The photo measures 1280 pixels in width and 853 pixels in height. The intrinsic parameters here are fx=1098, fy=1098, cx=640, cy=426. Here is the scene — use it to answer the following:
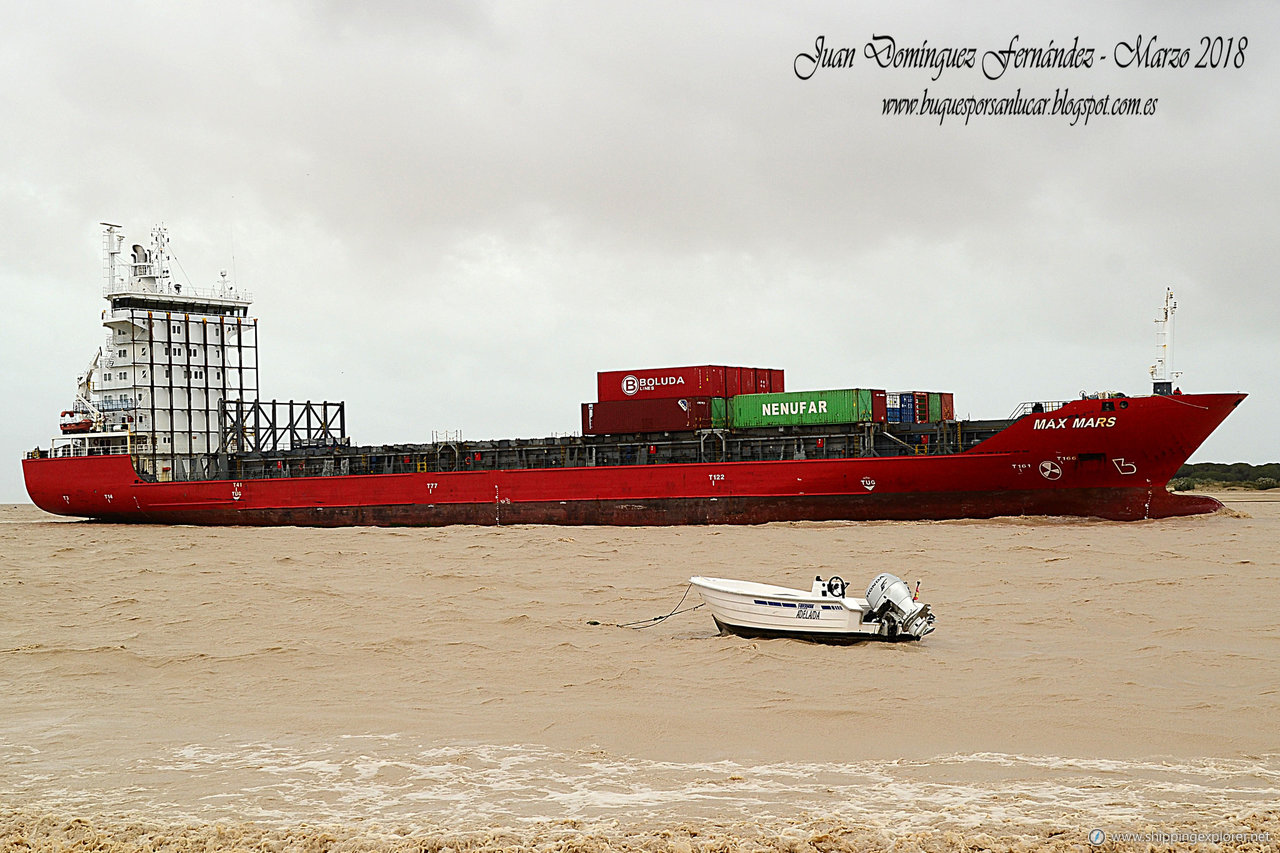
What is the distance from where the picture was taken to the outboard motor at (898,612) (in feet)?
43.0

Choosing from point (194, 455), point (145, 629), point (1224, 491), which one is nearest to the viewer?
point (145, 629)

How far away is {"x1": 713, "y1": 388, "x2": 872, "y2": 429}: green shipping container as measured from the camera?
3519 cm

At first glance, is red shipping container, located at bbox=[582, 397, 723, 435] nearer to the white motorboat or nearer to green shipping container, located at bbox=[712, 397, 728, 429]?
green shipping container, located at bbox=[712, 397, 728, 429]

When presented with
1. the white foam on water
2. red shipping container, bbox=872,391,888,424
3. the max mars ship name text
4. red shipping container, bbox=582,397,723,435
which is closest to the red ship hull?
the max mars ship name text

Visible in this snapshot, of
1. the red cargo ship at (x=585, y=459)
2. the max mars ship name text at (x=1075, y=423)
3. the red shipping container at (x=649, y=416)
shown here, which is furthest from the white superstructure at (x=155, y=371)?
the max mars ship name text at (x=1075, y=423)

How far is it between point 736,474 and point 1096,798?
2830 cm

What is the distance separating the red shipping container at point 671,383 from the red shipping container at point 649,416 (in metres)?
0.28

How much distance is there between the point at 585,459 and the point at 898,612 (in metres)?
26.6

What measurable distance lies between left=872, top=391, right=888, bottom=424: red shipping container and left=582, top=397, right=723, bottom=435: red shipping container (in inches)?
219

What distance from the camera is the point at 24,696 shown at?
37.4ft

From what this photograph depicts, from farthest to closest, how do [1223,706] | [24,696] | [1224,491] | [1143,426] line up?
[1224,491] < [1143,426] < [24,696] < [1223,706]

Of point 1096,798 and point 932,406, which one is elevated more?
point 932,406

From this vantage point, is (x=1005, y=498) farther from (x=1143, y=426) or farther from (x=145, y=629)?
(x=145, y=629)

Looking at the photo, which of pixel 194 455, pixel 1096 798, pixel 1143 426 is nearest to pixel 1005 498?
pixel 1143 426
